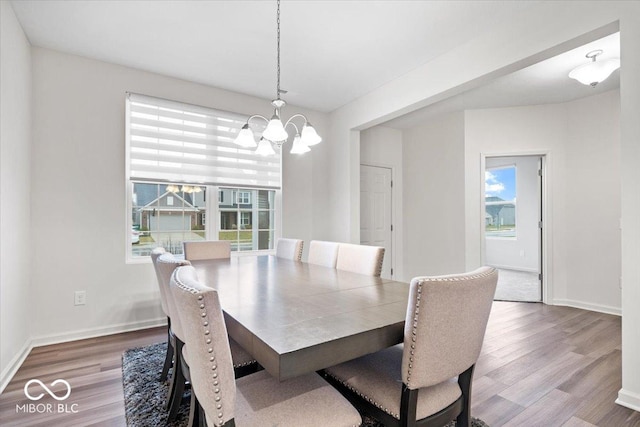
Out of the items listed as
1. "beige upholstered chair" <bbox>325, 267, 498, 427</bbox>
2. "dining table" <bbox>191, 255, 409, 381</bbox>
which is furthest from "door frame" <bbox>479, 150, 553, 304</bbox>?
"beige upholstered chair" <bbox>325, 267, 498, 427</bbox>

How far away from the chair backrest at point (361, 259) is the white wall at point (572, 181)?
259 cm

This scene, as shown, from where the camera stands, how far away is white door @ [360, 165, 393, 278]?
4.71m

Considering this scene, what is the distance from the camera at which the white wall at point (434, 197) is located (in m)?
A: 4.36

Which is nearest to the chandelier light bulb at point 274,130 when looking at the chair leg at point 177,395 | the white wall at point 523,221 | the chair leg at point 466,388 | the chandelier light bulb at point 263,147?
the chandelier light bulb at point 263,147

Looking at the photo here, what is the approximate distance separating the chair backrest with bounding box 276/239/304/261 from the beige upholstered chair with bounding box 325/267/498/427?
1.62m

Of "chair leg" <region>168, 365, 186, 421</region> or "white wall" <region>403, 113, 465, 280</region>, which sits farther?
"white wall" <region>403, 113, 465, 280</region>

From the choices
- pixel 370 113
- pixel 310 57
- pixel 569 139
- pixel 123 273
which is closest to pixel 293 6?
pixel 310 57

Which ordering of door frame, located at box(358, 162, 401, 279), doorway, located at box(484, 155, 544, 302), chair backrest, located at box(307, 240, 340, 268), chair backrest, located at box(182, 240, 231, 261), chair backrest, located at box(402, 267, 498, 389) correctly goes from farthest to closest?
doorway, located at box(484, 155, 544, 302) → door frame, located at box(358, 162, 401, 279) → chair backrest, located at box(182, 240, 231, 261) → chair backrest, located at box(307, 240, 340, 268) → chair backrest, located at box(402, 267, 498, 389)

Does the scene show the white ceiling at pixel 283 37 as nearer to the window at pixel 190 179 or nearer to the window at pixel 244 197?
the window at pixel 190 179

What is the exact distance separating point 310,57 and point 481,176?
284cm

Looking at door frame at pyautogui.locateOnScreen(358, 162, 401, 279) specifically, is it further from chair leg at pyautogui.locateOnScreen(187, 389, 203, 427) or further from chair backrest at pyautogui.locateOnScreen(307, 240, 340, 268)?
chair leg at pyautogui.locateOnScreen(187, 389, 203, 427)

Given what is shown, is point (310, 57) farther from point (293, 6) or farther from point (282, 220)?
point (282, 220)

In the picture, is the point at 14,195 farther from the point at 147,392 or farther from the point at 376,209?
the point at 376,209

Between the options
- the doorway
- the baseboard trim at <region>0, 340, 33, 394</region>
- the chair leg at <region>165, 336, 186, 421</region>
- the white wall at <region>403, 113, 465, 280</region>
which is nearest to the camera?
the chair leg at <region>165, 336, 186, 421</region>
